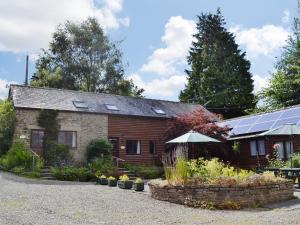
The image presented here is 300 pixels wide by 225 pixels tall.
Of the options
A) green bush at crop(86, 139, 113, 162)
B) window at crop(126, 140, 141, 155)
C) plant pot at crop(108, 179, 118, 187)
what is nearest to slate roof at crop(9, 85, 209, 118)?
window at crop(126, 140, 141, 155)

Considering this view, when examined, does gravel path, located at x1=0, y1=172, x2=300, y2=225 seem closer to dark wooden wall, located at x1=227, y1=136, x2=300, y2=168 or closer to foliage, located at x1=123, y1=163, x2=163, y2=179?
foliage, located at x1=123, y1=163, x2=163, y2=179

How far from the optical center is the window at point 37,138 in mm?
22969

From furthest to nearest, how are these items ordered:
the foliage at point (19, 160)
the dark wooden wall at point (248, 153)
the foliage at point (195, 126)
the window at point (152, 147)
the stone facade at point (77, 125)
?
1. the window at point (152, 147)
2. the foliage at point (195, 126)
3. the stone facade at point (77, 125)
4. the dark wooden wall at point (248, 153)
5. the foliage at point (19, 160)

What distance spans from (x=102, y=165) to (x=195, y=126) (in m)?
6.90

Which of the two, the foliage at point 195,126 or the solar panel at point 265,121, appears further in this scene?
the foliage at point 195,126

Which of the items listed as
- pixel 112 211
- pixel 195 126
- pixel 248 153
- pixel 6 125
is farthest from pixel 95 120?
pixel 112 211

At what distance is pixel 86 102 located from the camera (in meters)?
26.3

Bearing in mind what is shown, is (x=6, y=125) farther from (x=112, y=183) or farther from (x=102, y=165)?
(x=112, y=183)

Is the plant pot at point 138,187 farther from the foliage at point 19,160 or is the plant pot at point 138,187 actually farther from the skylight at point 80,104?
the skylight at point 80,104

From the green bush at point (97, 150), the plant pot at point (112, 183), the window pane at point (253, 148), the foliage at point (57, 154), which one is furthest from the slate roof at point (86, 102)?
the plant pot at point (112, 183)

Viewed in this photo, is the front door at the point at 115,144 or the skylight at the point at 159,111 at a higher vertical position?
the skylight at the point at 159,111

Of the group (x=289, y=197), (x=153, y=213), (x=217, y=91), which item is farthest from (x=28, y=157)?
(x=217, y=91)

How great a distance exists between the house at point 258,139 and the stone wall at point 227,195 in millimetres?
9617

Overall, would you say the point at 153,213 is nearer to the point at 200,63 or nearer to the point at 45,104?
the point at 45,104
